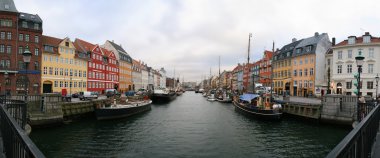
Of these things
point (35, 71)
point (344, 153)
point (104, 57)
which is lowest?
point (344, 153)

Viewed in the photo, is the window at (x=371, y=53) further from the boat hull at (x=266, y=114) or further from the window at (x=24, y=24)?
the window at (x=24, y=24)

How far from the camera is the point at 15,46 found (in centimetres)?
4291

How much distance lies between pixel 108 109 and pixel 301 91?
4760 centimetres

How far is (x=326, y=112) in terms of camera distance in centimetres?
2595

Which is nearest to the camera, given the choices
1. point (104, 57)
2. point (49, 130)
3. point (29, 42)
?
point (49, 130)

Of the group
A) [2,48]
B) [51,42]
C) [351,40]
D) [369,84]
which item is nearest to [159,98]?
[51,42]

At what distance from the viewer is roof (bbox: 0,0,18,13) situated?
1683 inches

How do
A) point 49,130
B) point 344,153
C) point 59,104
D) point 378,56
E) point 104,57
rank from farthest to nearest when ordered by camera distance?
1. point 104,57
2. point 378,56
3. point 59,104
4. point 49,130
5. point 344,153

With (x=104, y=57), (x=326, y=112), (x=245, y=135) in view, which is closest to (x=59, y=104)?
(x=245, y=135)

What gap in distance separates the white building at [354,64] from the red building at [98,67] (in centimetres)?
5600

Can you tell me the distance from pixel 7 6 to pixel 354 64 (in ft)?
220

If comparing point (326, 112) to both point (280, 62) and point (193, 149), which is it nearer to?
point (193, 149)

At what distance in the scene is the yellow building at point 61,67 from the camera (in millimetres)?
48250

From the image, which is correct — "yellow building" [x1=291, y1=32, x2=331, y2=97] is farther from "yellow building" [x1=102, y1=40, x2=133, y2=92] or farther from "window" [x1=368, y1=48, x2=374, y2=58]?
"yellow building" [x1=102, y1=40, x2=133, y2=92]
